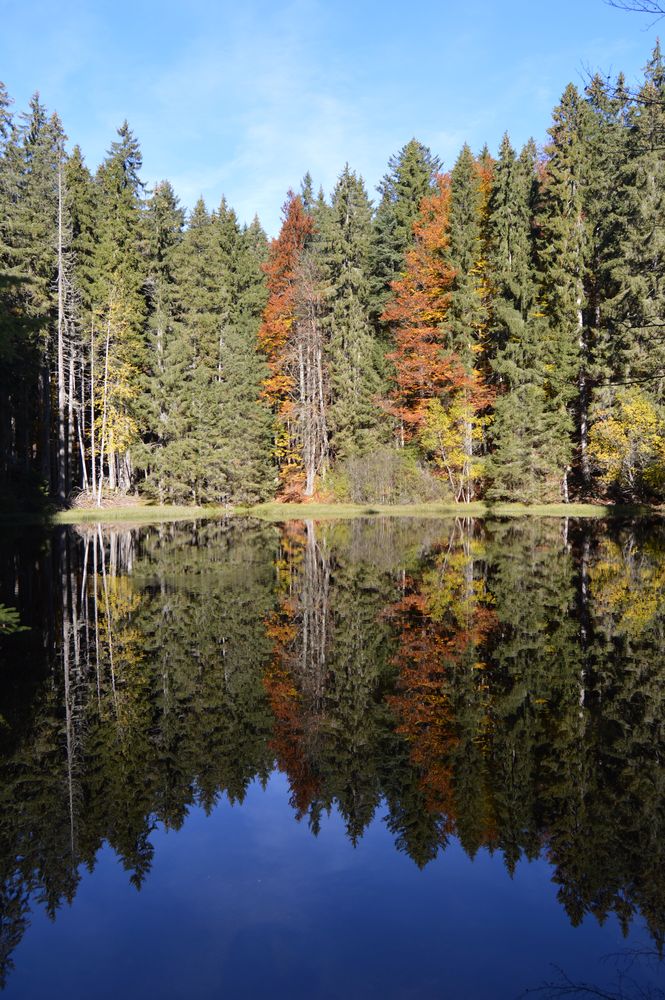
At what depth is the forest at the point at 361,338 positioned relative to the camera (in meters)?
34.6

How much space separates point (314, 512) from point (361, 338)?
11.7 metres

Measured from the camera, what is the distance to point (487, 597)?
1431 centimetres

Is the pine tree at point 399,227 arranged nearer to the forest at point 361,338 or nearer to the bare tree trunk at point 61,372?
the forest at point 361,338

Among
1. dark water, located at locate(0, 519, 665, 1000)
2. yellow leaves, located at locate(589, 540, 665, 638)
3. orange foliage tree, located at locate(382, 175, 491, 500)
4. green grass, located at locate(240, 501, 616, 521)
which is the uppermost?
orange foliage tree, located at locate(382, 175, 491, 500)

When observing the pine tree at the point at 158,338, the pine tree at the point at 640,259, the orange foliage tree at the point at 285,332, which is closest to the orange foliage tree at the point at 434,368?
the orange foliage tree at the point at 285,332

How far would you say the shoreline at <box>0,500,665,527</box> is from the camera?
33.1 m

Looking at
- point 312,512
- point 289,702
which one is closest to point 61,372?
point 312,512

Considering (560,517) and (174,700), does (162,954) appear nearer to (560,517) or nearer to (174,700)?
(174,700)

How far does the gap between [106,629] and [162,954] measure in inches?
325

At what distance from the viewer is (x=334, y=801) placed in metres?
6.24

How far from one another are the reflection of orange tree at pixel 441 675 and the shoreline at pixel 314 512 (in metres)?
19.3

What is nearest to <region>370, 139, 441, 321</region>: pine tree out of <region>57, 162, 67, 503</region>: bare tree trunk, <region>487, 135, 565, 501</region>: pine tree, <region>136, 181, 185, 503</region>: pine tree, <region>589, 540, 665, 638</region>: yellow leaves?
<region>487, 135, 565, 501</region>: pine tree

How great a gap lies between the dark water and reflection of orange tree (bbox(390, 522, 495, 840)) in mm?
47

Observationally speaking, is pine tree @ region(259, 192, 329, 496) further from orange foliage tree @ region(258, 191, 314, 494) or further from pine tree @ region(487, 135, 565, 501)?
pine tree @ region(487, 135, 565, 501)
